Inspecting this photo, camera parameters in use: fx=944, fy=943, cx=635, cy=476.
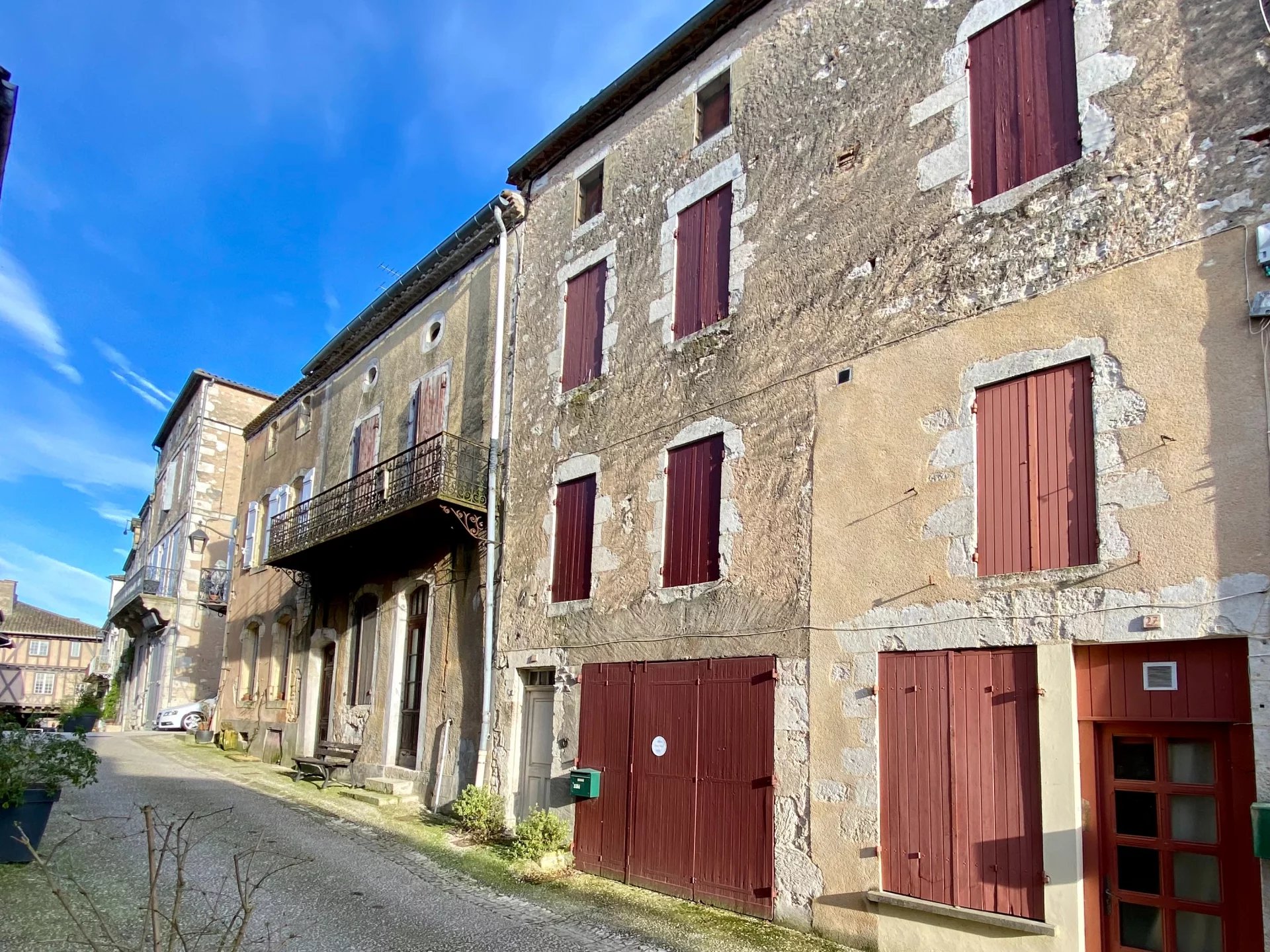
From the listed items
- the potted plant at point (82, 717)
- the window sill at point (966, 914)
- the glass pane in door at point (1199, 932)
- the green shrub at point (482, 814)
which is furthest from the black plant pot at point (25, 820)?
the potted plant at point (82, 717)

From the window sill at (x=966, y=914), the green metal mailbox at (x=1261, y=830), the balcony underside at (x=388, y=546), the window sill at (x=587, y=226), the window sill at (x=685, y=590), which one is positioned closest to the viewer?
the green metal mailbox at (x=1261, y=830)

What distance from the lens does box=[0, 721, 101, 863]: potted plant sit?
24.1 feet

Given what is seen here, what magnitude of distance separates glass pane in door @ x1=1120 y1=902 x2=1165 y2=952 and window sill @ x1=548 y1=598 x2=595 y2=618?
5580 millimetres

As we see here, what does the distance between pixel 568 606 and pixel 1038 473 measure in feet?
17.6

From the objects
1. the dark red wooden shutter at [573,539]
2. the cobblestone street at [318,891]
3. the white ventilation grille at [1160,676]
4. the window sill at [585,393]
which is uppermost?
the window sill at [585,393]

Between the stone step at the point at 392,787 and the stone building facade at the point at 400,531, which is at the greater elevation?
the stone building facade at the point at 400,531

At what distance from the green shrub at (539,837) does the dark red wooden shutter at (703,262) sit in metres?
4.96

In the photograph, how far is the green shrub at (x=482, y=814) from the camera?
10.1 metres

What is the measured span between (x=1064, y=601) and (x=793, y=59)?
567 cm

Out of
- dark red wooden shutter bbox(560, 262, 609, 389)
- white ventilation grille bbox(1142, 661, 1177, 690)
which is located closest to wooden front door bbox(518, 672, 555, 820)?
dark red wooden shutter bbox(560, 262, 609, 389)

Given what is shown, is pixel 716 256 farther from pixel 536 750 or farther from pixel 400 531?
pixel 400 531

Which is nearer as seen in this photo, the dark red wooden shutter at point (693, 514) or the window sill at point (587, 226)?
the dark red wooden shutter at point (693, 514)

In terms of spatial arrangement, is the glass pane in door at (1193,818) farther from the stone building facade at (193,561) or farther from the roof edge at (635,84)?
the stone building facade at (193,561)

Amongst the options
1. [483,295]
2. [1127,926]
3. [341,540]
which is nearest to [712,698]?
[1127,926]
